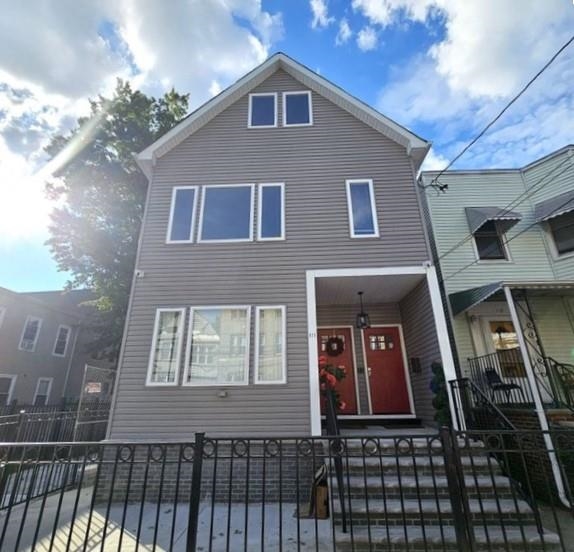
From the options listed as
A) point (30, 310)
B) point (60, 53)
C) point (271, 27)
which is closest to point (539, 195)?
point (271, 27)

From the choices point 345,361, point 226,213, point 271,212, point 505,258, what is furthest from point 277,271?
point 505,258

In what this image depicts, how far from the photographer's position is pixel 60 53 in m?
7.10

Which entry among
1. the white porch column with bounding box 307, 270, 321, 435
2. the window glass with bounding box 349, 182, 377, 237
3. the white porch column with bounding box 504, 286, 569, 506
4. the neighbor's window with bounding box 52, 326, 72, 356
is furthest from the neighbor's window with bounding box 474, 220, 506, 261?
the neighbor's window with bounding box 52, 326, 72, 356

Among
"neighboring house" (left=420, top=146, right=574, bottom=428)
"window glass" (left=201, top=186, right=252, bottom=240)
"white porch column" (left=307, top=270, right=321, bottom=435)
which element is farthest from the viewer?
"neighboring house" (left=420, top=146, right=574, bottom=428)

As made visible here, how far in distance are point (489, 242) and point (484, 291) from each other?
10.4ft

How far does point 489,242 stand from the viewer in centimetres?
923

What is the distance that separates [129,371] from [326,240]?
4933 millimetres

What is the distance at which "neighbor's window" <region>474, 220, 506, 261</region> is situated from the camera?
9.06 meters

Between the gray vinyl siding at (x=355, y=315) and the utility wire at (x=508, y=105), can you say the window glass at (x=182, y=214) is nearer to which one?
the gray vinyl siding at (x=355, y=315)

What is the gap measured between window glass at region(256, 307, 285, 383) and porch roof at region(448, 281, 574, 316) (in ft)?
14.5

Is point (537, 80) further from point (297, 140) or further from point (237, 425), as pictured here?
point (237, 425)

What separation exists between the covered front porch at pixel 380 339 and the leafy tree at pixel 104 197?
359 inches

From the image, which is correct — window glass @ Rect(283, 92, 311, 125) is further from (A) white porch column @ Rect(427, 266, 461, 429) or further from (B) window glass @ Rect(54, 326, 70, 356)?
(B) window glass @ Rect(54, 326, 70, 356)

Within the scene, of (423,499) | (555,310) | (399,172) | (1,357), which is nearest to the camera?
(423,499)
